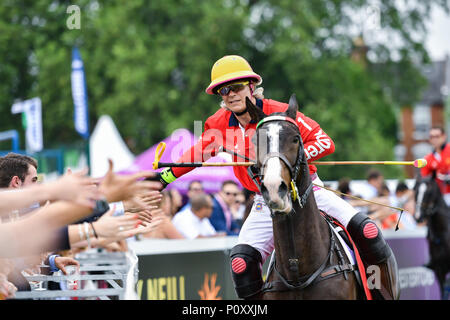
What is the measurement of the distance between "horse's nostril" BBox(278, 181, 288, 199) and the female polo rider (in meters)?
1.02

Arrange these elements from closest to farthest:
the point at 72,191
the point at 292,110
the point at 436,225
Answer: the point at 72,191 < the point at 292,110 < the point at 436,225

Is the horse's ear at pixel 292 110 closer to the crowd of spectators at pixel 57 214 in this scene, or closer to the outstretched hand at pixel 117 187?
the crowd of spectators at pixel 57 214

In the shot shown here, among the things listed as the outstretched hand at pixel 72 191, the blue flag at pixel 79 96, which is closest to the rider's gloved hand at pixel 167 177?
the outstretched hand at pixel 72 191

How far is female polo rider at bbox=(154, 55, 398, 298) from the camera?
18.2 ft

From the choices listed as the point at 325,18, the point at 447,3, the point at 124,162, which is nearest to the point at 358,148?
the point at 325,18

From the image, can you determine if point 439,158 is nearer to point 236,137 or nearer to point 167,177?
point 236,137

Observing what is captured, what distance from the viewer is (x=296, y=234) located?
498 cm

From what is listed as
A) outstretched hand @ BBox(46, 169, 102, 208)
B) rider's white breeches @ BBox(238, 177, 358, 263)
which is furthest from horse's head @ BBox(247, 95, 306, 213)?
outstretched hand @ BBox(46, 169, 102, 208)

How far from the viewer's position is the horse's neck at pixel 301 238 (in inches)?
195

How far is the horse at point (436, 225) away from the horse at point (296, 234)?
7.17 meters

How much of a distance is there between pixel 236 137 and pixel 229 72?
21.1 inches

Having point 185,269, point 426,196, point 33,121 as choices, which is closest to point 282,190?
point 185,269

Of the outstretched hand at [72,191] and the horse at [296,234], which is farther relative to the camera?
the horse at [296,234]

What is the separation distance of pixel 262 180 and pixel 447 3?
2805 cm
